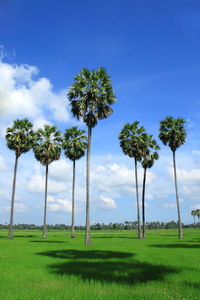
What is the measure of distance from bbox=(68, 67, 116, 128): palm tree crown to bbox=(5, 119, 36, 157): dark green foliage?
1757cm

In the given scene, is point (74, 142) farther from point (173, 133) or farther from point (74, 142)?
point (173, 133)

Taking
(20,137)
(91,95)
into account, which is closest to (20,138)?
(20,137)

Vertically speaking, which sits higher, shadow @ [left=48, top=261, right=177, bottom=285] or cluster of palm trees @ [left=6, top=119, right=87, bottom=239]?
cluster of palm trees @ [left=6, top=119, right=87, bottom=239]

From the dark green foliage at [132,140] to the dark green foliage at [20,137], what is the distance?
59.8 ft

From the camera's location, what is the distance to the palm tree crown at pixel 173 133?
1954 inches

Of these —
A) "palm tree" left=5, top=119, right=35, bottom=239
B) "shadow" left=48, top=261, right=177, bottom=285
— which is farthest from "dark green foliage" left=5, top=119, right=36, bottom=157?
"shadow" left=48, top=261, right=177, bottom=285

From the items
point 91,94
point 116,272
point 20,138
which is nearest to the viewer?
point 116,272

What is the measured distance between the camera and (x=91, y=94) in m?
33.7

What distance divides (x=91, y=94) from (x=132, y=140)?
1915cm

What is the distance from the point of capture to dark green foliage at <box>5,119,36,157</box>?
47.6 m

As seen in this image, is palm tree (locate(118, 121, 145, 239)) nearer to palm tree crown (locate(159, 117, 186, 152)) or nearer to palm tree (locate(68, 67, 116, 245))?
palm tree crown (locate(159, 117, 186, 152))

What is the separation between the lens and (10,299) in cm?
851

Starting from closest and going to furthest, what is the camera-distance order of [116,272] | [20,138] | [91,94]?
[116,272] < [91,94] < [20,138]

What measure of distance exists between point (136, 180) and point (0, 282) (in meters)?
39.0
